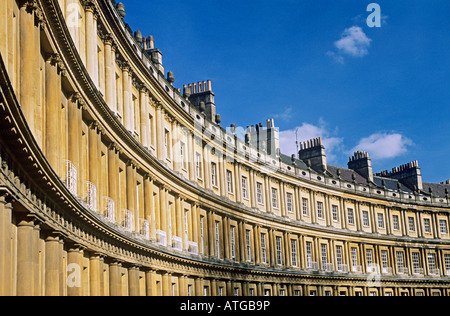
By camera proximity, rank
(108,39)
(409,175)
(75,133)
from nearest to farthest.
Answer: (75,133), (108,39), (409,175)

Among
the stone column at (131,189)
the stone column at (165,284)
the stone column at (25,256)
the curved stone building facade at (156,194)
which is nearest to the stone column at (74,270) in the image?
the curved stone building facade at (156,194)

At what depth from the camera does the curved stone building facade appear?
1603 centimetres

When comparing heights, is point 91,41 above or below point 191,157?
above

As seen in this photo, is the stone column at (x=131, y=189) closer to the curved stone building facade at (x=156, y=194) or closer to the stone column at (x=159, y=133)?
the curved stone building facade at (x=156, y=194)

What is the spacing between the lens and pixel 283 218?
164 ft

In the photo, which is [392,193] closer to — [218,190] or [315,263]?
[315,263]

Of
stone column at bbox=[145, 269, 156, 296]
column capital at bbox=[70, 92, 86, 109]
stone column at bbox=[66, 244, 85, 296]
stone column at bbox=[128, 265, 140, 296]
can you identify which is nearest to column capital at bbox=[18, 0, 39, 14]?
column capital at bbox=[70, 92, 86, 109]

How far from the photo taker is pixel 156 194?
106ft

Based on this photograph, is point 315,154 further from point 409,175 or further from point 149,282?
point 149,282

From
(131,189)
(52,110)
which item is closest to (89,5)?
(52,110)

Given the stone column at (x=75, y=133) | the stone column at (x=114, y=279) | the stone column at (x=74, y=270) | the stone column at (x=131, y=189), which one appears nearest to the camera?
the stone column at (x=74, y=270)

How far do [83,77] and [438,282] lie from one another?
48996 mm

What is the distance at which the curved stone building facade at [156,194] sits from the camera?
16.0 meters
